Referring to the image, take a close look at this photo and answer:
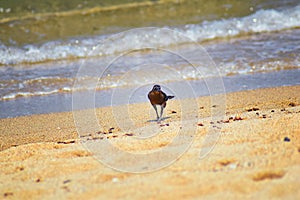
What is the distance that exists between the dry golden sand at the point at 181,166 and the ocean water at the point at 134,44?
2.31m

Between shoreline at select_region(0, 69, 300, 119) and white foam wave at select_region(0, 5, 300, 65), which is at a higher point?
white foam wave at select_region(0, 5, 300, 65)

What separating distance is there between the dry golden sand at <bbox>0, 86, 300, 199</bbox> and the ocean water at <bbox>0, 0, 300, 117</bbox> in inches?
91.0

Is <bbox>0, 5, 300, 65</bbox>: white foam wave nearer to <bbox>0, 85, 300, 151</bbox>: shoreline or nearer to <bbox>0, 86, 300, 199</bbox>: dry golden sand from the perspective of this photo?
<bbox>0, 85, 300, 151</bbox>: shoreline

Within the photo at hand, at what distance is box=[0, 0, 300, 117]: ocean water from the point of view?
7.88 m

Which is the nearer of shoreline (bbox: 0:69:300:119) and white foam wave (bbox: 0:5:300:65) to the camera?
shoreline (bbox: 0:69:300:119)

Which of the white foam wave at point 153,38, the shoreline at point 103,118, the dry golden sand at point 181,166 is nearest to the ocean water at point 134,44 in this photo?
the white foam wave at point 153,38

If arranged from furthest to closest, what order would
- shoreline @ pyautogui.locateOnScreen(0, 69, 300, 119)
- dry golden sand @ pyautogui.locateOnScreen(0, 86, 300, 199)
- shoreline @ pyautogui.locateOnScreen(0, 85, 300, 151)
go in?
shoreline @ pyautogui.locateOnScreen(0, 69, 300, 119)
shoreline @ pyautogui.locateOnScreen(0, 85, 300, 151)
dry golden sand @ pyautogui.locateOnScreen(0, 86, 300, 199)

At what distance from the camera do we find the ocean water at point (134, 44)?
7875 millimetres

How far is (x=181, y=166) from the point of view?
11.1ft

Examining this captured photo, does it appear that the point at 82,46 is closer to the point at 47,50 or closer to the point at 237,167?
the point at 47,50

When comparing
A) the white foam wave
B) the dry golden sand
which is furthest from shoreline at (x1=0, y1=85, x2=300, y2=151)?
the white foam wave

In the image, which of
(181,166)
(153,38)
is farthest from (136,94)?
(153,38)

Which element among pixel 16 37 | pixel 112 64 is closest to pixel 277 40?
pixel 112 64

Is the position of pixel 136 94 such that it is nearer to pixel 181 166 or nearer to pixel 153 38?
pixel 181 166
